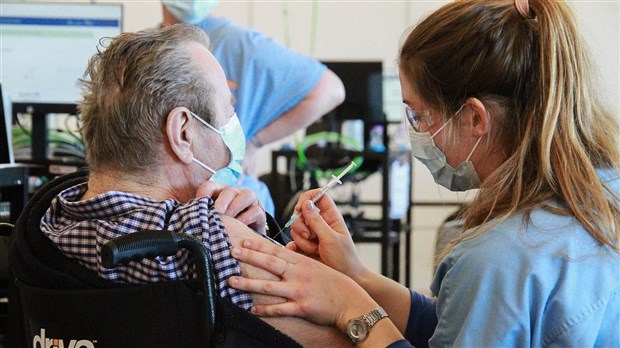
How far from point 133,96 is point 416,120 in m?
0.43

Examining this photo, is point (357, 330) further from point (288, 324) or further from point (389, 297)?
point (389, 297)

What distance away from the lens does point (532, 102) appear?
1181 mm

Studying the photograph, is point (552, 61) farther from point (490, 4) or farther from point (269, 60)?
point (269, 60)

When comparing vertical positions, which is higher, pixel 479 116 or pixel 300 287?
pixel 479 116

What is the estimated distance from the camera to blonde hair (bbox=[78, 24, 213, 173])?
1.23 meters

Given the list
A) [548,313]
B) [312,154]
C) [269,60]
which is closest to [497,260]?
[548,313]

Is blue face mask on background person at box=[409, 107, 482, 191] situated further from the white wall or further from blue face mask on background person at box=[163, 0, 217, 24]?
the white wall

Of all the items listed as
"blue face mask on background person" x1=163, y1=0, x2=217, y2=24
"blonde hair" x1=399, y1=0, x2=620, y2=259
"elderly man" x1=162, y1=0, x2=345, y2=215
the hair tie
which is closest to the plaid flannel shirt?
"blonde hair" x1=399, y1=0, x2=620, y2=259

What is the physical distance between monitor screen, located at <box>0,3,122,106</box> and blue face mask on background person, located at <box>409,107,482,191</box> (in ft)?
5.14

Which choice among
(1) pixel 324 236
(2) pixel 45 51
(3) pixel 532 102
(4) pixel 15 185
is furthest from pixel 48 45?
(3) pixel 532 102

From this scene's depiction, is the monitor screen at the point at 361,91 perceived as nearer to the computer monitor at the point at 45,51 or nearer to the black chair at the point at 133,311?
the computer monitor at the point at 45,51

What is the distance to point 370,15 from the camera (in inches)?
241

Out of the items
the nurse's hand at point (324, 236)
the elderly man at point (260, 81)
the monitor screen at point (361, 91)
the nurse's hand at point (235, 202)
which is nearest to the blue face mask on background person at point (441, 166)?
the nurse's hand at point (324, 236)

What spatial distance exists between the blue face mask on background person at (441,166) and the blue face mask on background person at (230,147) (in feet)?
0.92
